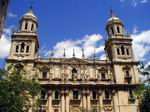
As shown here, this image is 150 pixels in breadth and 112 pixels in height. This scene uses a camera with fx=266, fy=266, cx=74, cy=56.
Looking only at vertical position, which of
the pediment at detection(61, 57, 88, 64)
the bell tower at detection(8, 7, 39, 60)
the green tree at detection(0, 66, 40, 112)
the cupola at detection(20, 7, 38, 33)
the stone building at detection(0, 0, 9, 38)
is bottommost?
the green tree at detection(0, 66, 40, 112)

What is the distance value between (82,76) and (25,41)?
453 inches

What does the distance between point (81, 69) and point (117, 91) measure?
6879 millimetres

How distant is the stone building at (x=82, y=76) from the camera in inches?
1601

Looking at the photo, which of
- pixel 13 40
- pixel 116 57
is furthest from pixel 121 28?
pixel 13 40

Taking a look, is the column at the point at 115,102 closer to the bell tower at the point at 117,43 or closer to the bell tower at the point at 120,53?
the bell tower at the point at 120,53

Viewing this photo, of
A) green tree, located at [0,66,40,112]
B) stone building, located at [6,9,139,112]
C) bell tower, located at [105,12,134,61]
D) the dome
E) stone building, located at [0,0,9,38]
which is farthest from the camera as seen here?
the dome

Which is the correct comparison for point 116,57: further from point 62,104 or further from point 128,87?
point 62,104

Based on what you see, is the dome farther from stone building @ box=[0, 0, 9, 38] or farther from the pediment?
stone building @ box=[0, 0, 9, 38]

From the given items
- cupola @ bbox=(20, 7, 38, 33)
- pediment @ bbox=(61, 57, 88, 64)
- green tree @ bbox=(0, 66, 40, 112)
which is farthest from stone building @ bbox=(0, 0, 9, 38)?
cupola @ bbox=(20, 7, 38, 33)

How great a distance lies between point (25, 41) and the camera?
149ft

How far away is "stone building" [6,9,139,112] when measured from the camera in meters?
40.7

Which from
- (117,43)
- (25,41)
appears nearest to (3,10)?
(25,41)

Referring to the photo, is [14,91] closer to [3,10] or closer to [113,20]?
[3,10]

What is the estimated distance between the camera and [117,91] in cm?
4194
